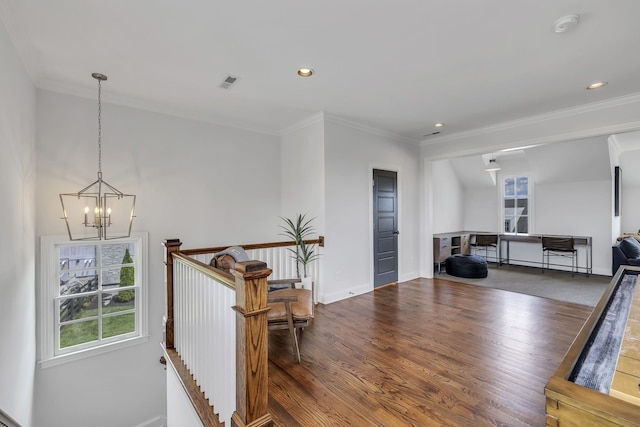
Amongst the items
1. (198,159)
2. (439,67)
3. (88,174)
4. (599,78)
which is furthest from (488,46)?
(88,174)

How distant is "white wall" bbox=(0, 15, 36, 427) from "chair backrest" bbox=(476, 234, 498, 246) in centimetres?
806

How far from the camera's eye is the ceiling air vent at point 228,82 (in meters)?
3.04

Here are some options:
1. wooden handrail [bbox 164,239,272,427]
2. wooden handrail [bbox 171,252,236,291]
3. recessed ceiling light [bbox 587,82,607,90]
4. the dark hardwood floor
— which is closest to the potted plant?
the dark hardwood floor

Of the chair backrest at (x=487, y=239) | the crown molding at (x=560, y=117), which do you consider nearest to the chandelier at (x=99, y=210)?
the crown molding at (x=560, y=117)

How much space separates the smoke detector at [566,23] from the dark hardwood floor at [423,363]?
2.73 metres

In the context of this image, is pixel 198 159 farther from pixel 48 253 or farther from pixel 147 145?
pixel 48 253

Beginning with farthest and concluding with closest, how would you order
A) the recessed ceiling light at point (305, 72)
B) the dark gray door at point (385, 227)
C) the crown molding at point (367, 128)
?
the dark gray door at point (385, 227)
the crown molding at point (367, 128)
the recessed ceiling light at point (305, 72)

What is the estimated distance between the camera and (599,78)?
303 centimetres

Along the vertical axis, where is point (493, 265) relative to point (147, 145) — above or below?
below

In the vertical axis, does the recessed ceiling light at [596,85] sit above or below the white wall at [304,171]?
above

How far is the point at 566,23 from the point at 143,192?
15.0 ft

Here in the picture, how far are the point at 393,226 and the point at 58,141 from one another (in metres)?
4.85

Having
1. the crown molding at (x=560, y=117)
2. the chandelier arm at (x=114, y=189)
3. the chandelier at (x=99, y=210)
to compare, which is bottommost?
the chandelier at (x=99, y=210)

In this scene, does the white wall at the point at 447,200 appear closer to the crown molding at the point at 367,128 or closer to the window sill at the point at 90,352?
the crown molding at the point at 367,128
